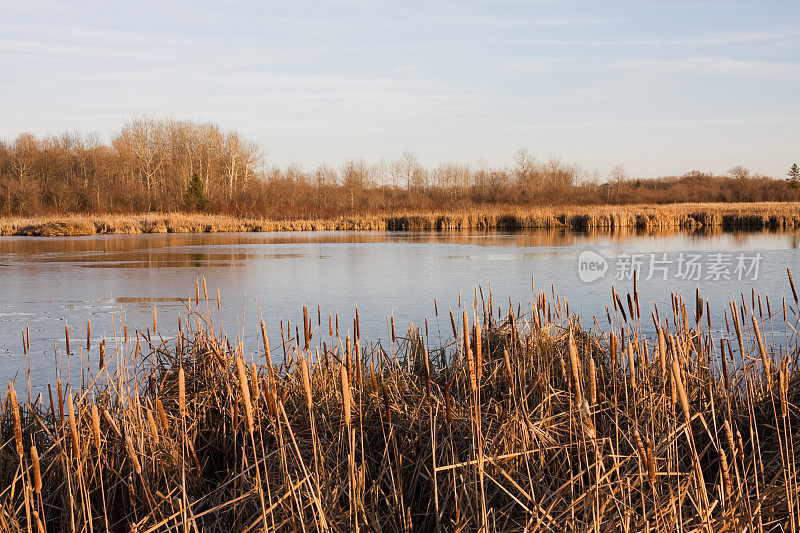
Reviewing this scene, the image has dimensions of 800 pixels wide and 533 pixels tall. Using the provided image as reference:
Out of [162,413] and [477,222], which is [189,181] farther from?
[162,413]

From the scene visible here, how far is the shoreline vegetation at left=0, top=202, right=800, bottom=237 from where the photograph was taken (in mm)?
27766

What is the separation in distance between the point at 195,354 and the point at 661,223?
2673cm

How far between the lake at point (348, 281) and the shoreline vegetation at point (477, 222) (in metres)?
7.82

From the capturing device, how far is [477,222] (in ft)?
101

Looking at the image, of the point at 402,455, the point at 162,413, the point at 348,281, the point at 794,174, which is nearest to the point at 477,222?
the point at 348,281

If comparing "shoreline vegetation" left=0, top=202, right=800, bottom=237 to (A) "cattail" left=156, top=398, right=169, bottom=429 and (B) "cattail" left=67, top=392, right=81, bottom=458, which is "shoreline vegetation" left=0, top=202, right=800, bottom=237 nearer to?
(A) "cattail" left=156, top=398, right=169, bottom=429

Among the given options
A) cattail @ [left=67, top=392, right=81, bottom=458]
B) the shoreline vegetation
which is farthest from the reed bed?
the shoreline vegetation

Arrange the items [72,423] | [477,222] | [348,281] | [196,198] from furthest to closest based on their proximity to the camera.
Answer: [196,198] → [477,222] → [348,281] → [72,423]

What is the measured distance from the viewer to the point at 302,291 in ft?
34.0

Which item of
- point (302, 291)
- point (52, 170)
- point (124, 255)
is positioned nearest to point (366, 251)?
point (124, 255)

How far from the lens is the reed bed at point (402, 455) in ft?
7.23

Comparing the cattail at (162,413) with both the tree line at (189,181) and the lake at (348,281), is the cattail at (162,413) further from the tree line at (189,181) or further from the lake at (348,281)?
the tree line at (189,181)

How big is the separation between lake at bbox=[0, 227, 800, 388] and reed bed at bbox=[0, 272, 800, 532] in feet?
2.75

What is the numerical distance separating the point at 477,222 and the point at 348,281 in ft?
65.4
